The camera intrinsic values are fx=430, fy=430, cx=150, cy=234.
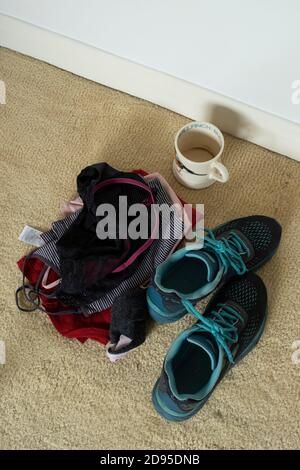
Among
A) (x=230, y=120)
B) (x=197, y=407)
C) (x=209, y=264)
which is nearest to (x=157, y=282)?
(x=209, y=264)

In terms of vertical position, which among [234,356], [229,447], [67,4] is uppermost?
[67,4]

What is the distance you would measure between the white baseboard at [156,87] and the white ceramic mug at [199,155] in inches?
3.6

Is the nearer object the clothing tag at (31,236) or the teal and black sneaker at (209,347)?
the teal and black sneaker at (209,347)

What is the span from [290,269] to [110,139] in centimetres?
49

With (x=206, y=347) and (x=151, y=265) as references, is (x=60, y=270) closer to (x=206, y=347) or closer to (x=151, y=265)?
(x=151, y=265)

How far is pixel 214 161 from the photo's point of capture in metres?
0.83

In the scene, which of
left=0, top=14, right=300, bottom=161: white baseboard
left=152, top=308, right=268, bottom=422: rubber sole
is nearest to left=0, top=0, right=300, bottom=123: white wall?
left=0, top=14, right=300, bottom=161: white baseboard

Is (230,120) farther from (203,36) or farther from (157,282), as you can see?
(157,282)

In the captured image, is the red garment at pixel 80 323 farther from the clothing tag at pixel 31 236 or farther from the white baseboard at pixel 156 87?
the white baseboard at pixel 156 87

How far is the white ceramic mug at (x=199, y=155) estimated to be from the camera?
33.2 inches

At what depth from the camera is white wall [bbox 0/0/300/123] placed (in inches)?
28.6

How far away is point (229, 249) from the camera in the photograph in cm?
81

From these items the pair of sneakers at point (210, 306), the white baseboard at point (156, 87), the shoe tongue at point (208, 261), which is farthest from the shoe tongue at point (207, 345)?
the white baseboard at point (156, 87)
